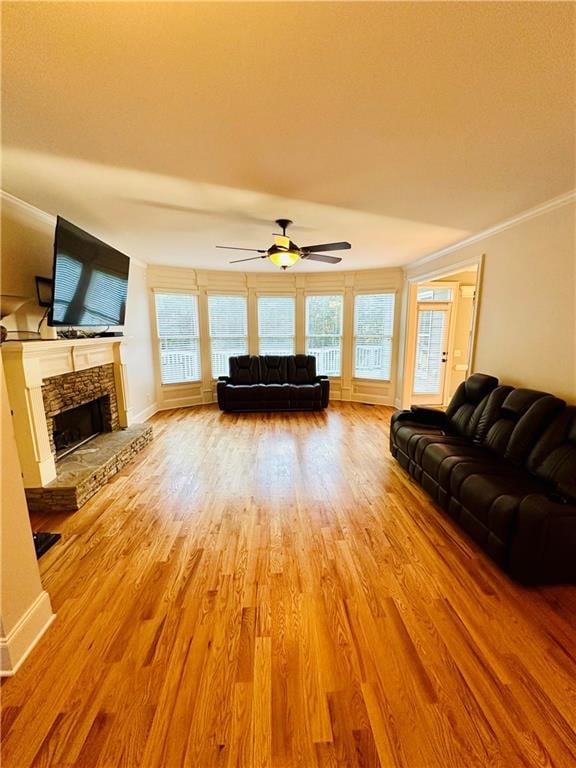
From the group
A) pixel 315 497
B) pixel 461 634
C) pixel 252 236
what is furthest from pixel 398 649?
pixel 252 236

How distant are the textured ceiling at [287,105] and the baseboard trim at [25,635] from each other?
2505 millimetres

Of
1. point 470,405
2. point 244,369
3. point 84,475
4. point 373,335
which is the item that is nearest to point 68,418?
point 84,475

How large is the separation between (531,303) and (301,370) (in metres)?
3.91

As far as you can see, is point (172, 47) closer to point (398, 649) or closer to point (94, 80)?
point (94, 80)

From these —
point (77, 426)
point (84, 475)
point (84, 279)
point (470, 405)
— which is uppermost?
point (84, 279)

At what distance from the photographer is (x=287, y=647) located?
1513 millimetres

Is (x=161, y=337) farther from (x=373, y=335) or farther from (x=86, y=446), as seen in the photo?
(x=373, y=335)

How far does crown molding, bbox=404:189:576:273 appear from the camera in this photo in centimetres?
264

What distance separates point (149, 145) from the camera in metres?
1.85

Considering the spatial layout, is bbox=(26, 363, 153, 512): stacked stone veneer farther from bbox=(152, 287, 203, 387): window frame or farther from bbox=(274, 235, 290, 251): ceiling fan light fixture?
bbox=(274, 235, 290, 251): ceiling fan light fixture

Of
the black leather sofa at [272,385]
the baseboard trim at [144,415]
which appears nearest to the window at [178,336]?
the baseboard trim at [144,415]

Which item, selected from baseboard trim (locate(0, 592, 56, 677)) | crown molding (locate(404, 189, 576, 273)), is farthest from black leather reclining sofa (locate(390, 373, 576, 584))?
baseboard trim (locate(0, 592, 56, 677))

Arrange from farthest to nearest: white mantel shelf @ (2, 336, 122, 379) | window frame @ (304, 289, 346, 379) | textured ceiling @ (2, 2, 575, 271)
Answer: window frame @ (304, 289, 346, 379) < white mantel shelf @ (2, 336, 122, 379) < textured ceiling @ (2, 2, 575, 271)

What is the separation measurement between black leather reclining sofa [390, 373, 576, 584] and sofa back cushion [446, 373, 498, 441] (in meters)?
0.01
